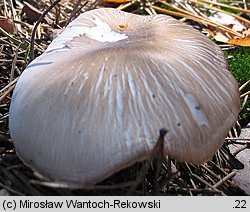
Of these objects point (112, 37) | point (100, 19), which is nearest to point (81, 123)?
point (112, 37)

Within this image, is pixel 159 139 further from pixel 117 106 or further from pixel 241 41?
pixel 241 41

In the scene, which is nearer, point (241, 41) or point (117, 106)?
point (117, 106)

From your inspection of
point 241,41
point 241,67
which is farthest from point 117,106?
point 241,41

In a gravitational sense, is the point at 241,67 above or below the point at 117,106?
below

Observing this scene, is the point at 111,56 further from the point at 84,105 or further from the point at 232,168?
the point at 232,168

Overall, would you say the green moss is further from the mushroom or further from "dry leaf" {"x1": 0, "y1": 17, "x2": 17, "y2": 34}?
"dry leaf" {"x1": 0, "y1": 17, "x2": 17, "y2": 34}
